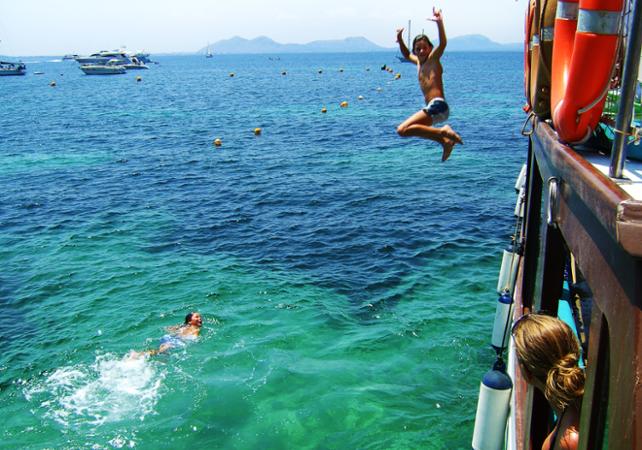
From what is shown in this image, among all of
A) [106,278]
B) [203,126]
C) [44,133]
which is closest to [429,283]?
[106,278]

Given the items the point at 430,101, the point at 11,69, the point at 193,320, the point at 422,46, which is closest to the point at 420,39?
the point at 422,46

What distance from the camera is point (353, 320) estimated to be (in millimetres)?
13008

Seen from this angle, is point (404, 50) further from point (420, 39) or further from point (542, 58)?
point (542, 58)

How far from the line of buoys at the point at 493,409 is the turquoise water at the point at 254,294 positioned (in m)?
2.30

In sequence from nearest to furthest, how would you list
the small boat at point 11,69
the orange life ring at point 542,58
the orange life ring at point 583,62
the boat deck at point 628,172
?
the boat deck at point 628,172 < the orange life ring at point 583,62 < the orange life ring at point 542,58 < the small boat at point 11,69

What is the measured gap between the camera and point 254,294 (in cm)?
1445

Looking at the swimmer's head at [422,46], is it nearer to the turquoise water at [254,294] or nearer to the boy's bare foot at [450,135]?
the boy's bare foot at [450,135]

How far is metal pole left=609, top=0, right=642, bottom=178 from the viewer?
8.52 ft

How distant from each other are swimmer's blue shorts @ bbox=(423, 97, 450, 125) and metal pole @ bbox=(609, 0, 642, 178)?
4524 millimetres

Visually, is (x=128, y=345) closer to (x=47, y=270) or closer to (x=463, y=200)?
(x=47, y=270)

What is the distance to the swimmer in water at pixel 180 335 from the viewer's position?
11820 millimetres

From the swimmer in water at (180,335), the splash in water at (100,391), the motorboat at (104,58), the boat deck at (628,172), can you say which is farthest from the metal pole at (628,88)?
the motorboat at (104,58)

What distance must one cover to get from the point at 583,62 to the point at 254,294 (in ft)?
39.5

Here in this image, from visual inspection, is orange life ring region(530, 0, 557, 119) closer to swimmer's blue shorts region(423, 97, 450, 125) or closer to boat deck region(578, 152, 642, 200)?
boat deck region(578, 152, 642, 200)
